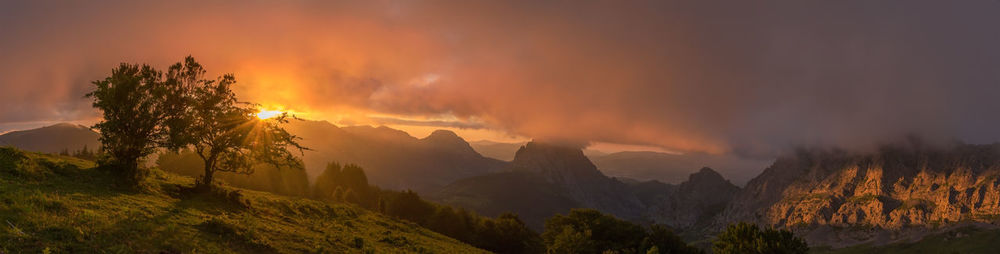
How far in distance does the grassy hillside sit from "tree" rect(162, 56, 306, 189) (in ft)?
14.3

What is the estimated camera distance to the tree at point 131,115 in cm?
3953

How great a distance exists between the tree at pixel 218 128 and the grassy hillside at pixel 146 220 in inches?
172

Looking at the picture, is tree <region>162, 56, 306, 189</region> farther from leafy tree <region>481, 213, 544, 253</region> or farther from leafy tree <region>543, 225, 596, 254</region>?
leafy tree <region>481, 213, 544, 253</region>

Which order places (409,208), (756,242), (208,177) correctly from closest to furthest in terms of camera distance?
(208,177), (756,242), (409,208)

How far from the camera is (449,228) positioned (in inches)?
4769

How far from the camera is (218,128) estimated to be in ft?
156

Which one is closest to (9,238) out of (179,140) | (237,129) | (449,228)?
(179,140)

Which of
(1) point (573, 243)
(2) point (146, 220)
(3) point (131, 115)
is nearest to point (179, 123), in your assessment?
(3) point (131, 115)

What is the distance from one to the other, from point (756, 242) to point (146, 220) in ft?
218

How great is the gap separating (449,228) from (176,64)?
278ft

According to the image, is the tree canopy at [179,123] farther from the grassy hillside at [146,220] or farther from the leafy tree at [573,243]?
the leafy tree at [573,243]

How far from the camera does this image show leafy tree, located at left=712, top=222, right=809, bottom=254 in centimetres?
5953

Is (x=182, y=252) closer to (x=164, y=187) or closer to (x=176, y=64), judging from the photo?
(x=164, y=187)

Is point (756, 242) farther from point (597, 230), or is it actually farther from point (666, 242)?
point (597, 230)
